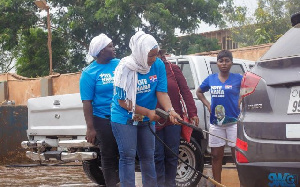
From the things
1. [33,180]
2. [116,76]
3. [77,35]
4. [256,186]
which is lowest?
[33,180]

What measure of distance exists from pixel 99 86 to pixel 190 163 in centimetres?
177

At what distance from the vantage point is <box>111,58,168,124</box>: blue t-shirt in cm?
514

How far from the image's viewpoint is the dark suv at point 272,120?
4004 mm

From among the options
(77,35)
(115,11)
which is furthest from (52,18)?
(115,11)

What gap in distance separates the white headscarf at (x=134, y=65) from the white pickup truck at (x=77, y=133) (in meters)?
2.04

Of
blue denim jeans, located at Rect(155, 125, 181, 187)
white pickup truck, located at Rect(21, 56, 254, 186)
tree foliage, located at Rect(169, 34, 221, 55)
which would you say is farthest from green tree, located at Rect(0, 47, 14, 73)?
blue denim jeans, located at Rect(155, 125, 181, 187)

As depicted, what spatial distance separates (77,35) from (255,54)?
12892mm

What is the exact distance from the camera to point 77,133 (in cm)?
731

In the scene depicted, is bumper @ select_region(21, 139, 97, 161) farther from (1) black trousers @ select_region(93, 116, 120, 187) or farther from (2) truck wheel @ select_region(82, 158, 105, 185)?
(1) black trousers @ select_region(93, 116, 120, 187)

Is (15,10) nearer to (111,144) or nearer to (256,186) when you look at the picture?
(111,144)

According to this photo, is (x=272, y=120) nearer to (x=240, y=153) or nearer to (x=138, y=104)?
(x=240, y=153)

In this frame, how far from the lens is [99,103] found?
6.08 meters

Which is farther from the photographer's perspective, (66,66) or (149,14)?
(66,66)

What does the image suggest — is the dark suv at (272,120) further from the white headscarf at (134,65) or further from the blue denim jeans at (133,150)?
the blue denim jeans at (133,150)
